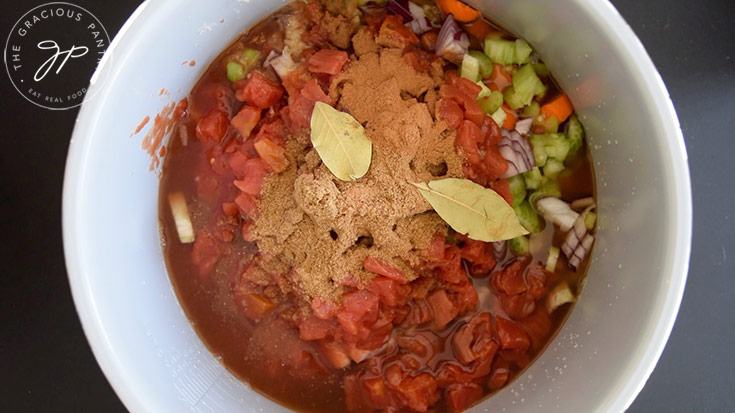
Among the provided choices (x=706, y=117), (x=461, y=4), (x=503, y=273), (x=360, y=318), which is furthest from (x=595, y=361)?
(x=461, y=4)

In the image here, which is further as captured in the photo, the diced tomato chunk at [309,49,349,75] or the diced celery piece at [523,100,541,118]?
the diced celery piece at [523,100,541,118]

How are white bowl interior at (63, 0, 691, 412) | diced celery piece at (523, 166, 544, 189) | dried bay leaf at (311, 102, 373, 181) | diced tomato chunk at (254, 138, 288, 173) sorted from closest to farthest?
white bowl interior at (63, 0, 691, 412) < dried bay leaf at (311, 102, 373, 181) < diced tomato chunk at (254, 138, 288, 173) < diced celery piece at (523, 166, 544, 189)

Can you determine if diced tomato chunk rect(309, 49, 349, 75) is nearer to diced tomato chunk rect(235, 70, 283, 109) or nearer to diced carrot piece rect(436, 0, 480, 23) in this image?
diced tomato chunk rect(235, 70, 283, 109)

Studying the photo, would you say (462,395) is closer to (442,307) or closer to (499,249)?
(442,307)

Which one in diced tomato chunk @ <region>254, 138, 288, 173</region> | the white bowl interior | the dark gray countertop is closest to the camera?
the white bowl interior

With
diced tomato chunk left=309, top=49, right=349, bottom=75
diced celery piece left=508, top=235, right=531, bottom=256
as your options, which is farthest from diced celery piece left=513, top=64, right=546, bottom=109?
diced tomato chunk left=309, top=49, right=349, bottom=75

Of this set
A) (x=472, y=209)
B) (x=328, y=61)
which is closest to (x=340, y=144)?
(x=328, y=61)

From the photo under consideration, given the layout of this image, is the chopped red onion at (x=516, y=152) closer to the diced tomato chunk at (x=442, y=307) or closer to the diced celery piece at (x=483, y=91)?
the diced celery piece at (x=483, y=91)
